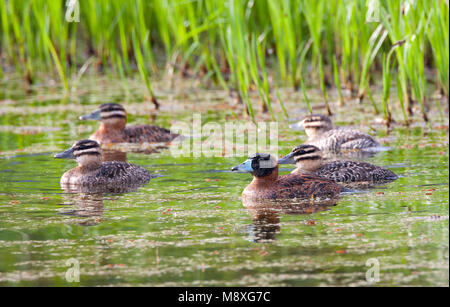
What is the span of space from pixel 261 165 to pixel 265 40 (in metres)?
6.57

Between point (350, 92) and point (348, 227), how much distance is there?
7219mm

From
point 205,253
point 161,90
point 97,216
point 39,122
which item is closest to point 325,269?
point 205,253

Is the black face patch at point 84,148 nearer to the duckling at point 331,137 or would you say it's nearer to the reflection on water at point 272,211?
the reflection on water at point 272,211

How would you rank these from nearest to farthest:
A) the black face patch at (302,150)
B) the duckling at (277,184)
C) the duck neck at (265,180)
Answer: the duckling at (277,184)
the duck neck at (265,180)
the black face patch at (302,150)

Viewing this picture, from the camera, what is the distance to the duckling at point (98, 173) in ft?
29.6

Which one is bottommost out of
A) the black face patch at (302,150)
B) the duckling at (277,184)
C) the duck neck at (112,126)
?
the duckling at (277,184)

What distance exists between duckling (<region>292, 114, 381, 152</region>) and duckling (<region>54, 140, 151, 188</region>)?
2668 millimetres

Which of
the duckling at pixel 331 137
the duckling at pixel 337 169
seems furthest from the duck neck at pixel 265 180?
the duckling at pixel 331 137

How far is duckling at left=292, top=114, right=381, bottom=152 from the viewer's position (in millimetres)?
→ 10539

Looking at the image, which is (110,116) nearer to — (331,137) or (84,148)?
(84,148)

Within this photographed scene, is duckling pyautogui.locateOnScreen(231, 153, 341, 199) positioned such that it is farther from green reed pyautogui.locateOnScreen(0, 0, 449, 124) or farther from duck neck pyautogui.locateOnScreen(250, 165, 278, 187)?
green reed pyautogui.locateOnScreen(0, 0, 449, 124)

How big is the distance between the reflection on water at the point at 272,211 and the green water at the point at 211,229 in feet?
0.09

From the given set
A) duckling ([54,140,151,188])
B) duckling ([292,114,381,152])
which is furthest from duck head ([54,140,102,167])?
duckling ([292,114,381,152])

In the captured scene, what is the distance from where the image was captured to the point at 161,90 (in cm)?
1531
